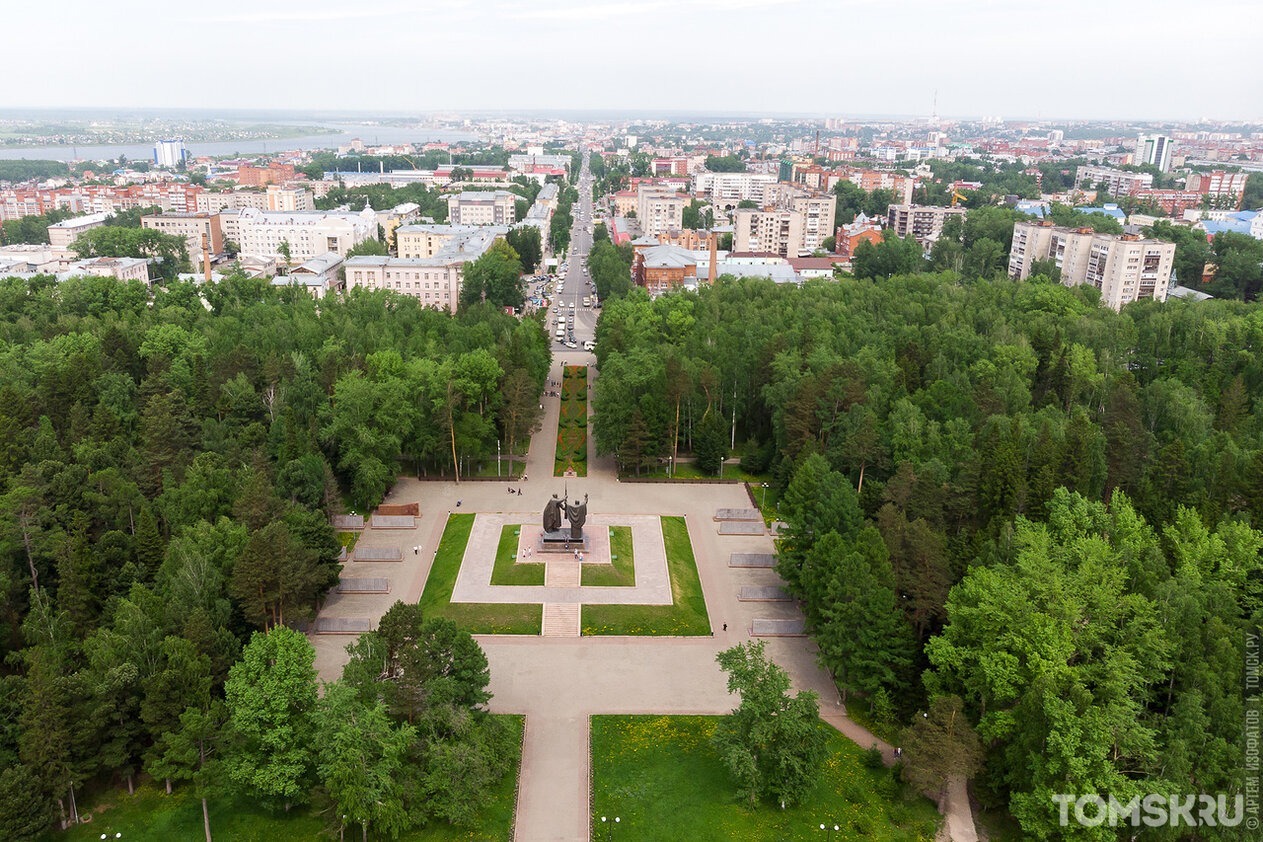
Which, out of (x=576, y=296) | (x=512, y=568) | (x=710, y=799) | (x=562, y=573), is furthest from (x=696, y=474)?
(x=576, y=296)

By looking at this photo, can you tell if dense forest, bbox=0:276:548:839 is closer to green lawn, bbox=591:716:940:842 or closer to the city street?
green lawn, bbox=591:716:940:842

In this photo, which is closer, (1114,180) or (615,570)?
(615,570)

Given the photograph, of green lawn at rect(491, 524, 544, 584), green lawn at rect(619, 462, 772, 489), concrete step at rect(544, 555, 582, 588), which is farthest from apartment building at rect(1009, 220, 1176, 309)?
green lawn at rect(491, 524, 544, 584)

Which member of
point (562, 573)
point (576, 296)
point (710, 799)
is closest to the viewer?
point (710, 799)

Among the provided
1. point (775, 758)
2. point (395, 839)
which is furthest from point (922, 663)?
point (395, 839)

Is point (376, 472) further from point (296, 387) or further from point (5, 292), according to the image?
point (5, 292)

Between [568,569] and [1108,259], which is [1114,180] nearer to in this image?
[1108,259]

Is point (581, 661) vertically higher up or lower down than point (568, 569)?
lower down
